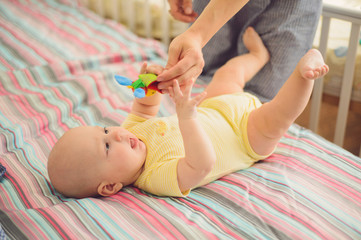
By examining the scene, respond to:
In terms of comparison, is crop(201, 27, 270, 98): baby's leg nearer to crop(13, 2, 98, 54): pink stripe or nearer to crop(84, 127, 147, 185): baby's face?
crop(84, 127, 147, 185): baby's face

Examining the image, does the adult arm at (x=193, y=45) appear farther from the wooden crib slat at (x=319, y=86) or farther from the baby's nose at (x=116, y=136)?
the wooden crib slat at (x=319, y=86)

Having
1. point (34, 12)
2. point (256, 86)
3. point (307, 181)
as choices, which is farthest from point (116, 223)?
point (34, 12)

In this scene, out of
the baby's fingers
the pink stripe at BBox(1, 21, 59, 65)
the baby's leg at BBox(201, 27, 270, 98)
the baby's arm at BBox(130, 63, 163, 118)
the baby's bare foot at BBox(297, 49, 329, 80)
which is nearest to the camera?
the baby's fingers

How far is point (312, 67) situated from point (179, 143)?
0.40 metres

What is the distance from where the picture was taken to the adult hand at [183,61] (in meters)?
0.84

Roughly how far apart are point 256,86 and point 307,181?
512mm

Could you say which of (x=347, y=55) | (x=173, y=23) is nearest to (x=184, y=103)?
(x=347, y=55)

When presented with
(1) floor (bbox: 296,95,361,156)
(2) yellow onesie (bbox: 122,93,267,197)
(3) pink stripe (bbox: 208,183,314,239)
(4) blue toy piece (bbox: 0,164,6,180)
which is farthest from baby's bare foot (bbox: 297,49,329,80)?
(4) blue toy piece (bbox: 0,164,6,180)

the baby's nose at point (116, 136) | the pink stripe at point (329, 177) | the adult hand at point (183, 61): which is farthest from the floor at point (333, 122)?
the baby's nose at point (116, 136)

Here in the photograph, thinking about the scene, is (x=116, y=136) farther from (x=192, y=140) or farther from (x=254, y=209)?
(x=254, y=209)

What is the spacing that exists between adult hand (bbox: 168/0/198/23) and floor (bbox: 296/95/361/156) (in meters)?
0.73

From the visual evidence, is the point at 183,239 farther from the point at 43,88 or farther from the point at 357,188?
the point at 43,88

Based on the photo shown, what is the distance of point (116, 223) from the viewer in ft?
2.67

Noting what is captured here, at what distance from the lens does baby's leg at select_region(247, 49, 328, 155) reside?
919mm
